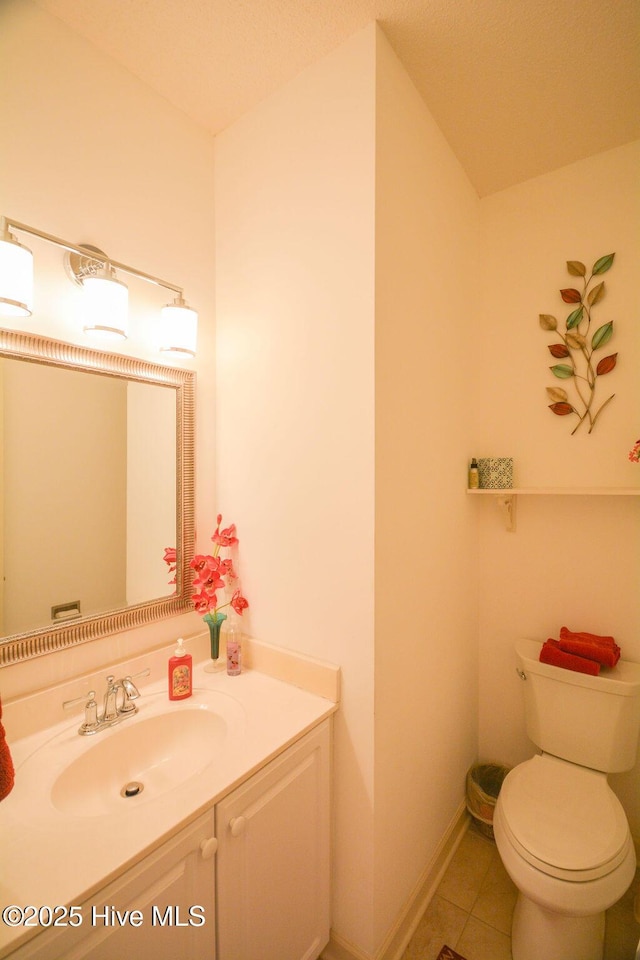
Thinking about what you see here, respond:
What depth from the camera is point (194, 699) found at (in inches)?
50.1

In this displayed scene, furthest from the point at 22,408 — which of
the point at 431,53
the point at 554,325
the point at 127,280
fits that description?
the point at 554,325

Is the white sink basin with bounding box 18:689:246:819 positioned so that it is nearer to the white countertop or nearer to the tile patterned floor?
the white countertop

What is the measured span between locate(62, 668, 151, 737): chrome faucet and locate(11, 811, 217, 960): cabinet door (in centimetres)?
44

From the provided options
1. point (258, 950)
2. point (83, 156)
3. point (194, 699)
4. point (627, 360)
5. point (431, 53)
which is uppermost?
point (431, 53)

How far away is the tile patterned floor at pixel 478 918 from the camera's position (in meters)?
1.32

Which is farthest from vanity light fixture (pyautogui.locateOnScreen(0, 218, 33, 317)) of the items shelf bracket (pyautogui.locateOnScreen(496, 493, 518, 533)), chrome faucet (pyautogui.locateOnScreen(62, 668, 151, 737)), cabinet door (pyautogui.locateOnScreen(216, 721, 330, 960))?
shelf bracket (pyautogui.locateOnScreen(496, 493, 518, 533))

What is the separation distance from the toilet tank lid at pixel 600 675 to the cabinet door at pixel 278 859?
0.94 meters

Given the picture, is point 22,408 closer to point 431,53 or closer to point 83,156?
point 83,156

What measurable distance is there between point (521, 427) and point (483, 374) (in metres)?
0.32

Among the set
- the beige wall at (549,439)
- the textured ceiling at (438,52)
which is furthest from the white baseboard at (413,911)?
the textured ceiling at (438,52)

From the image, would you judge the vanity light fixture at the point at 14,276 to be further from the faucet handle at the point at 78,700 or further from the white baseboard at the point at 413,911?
the white baseboard at the point at 413,911

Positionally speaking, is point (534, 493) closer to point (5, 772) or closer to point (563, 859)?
point (563, 859)

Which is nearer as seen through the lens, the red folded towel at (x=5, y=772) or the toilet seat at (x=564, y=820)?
the red folded towel at (x=5, y=772)

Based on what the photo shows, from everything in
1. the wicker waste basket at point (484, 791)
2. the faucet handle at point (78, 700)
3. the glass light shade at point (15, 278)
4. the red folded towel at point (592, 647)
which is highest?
the glass light shade at point (15, 278)
